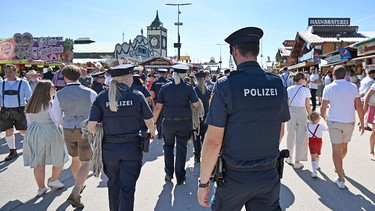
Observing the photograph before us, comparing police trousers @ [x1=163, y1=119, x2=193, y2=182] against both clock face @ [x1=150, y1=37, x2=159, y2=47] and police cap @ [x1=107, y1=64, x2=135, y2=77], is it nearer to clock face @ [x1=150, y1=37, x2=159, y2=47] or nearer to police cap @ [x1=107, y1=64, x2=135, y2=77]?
police cap @ [x1=107, y1=64, x2=135, y2=77]

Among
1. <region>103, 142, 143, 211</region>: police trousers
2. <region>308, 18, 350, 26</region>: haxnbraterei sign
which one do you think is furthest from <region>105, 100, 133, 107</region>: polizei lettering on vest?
<region>308, 18, 350, 26</region>: haxnbraterei sign

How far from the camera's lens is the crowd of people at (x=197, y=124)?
7.27 feet

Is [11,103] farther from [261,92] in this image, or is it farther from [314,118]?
[314,118]

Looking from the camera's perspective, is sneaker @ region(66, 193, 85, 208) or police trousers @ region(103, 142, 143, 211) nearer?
police trousers @ region(103, 142, 143, 211)

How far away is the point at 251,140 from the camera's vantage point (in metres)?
2.23

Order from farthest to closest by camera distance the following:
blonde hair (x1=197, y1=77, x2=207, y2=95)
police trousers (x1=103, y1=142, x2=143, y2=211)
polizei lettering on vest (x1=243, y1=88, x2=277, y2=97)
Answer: blonde hair (x1=197, y1=77, x2=207, y2=95)
police trousers (x1=103, y1=142, x2=143, y2=211)
polizei lettering on vest (x1=243, y1=88, x2=277, y2=97)

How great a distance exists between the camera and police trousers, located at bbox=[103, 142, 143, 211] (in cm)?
335

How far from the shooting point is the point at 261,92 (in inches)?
86.7

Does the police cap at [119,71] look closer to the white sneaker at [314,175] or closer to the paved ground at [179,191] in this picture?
the paved ground at [179,191]

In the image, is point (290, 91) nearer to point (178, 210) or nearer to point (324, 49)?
point (178, 210)

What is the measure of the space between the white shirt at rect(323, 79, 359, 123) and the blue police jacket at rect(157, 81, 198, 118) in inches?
87.9

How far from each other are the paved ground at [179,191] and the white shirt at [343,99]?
1138mm

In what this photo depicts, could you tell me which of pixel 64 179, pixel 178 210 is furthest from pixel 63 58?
pixel 178 210

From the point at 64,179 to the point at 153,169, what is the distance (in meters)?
1.62
